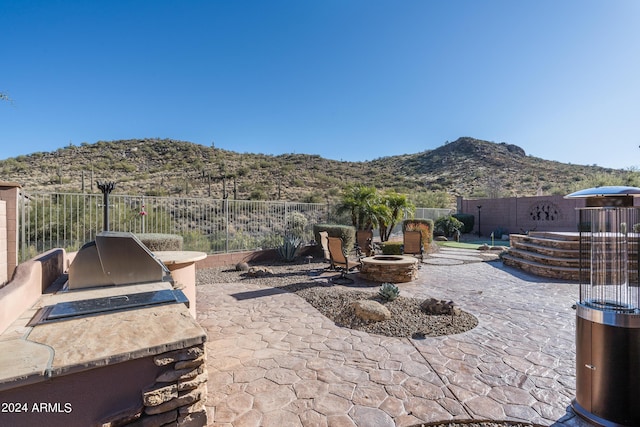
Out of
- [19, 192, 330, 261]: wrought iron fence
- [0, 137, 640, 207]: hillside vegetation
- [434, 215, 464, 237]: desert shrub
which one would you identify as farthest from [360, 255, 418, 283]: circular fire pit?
[0, 137, 640, 207]: hillside vegetation

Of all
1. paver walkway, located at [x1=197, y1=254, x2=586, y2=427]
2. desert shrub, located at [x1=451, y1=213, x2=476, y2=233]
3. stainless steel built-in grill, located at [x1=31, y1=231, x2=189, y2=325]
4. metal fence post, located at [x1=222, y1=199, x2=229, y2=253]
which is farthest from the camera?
desert shrub, located at [x1=451, y1=213, x2=476, y2=233]

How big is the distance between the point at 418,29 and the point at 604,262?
33.1ft

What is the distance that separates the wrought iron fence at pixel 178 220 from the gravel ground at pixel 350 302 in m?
1.52

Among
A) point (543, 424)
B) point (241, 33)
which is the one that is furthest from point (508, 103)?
point (543, 424)

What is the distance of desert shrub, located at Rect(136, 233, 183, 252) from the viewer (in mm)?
6871

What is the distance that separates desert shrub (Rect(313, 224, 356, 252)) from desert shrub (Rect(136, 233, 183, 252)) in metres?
4.82

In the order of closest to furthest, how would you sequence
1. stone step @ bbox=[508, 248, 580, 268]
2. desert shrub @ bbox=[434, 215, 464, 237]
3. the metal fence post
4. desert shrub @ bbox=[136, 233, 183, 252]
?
desert shrub @ bbox=[136, 233, 183, 252] → stone step @ bbox=[508, 248, 580, 268] → the metal fence post → desert shrub @ bbox=[434, 215, 464, 237]

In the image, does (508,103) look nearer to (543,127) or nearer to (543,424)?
(543,127)

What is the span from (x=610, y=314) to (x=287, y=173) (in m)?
27.4

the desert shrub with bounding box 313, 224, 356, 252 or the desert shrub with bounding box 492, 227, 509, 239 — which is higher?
the desert shrub with bounding box 313, 224, 356, 252

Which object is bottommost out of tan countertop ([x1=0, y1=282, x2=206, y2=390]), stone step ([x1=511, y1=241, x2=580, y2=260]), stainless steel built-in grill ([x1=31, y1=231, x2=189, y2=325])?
stone step ([x1=511, y1=241, x2=580, y2=260])

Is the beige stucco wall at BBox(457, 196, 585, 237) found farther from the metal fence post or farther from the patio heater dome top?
the metal fence post

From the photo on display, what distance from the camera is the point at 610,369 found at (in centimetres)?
214

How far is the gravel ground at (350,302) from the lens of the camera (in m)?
4.05
